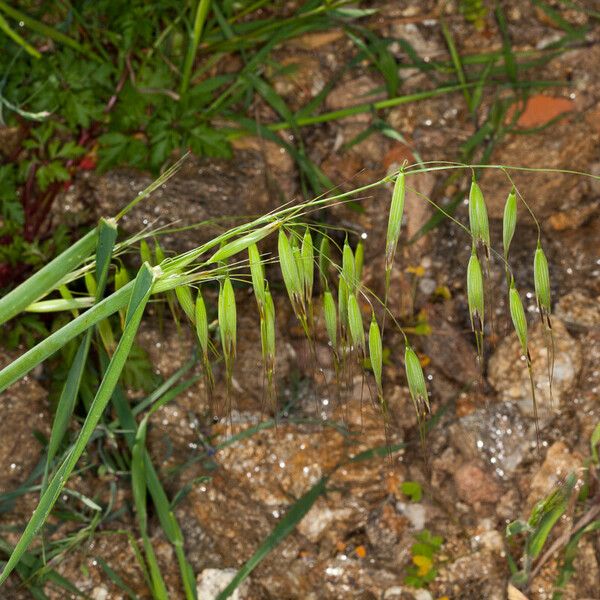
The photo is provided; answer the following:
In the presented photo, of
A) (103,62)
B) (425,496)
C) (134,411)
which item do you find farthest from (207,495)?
(103,62)

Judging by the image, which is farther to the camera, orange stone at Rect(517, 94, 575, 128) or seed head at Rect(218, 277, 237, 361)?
orange stone at Rect(517, 94, 575, 128)

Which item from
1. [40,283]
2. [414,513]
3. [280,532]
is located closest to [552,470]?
[414,513]

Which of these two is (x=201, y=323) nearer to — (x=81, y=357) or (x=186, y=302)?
(x=186, y=302)

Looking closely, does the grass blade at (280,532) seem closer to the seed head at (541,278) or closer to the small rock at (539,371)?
the small rock at (539,371)

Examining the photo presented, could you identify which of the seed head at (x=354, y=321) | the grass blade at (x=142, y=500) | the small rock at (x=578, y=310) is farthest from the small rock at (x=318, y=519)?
the seed head at (x=354, y=321)

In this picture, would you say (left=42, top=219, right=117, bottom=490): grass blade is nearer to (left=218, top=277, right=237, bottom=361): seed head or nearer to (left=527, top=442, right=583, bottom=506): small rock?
(left=218, top=277, right=237, bottom=361): seed head

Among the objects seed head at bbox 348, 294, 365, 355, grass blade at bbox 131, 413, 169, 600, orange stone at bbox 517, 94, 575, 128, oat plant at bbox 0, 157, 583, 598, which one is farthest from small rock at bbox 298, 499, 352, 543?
orange stone at bbox 517, 94, 575, 128
